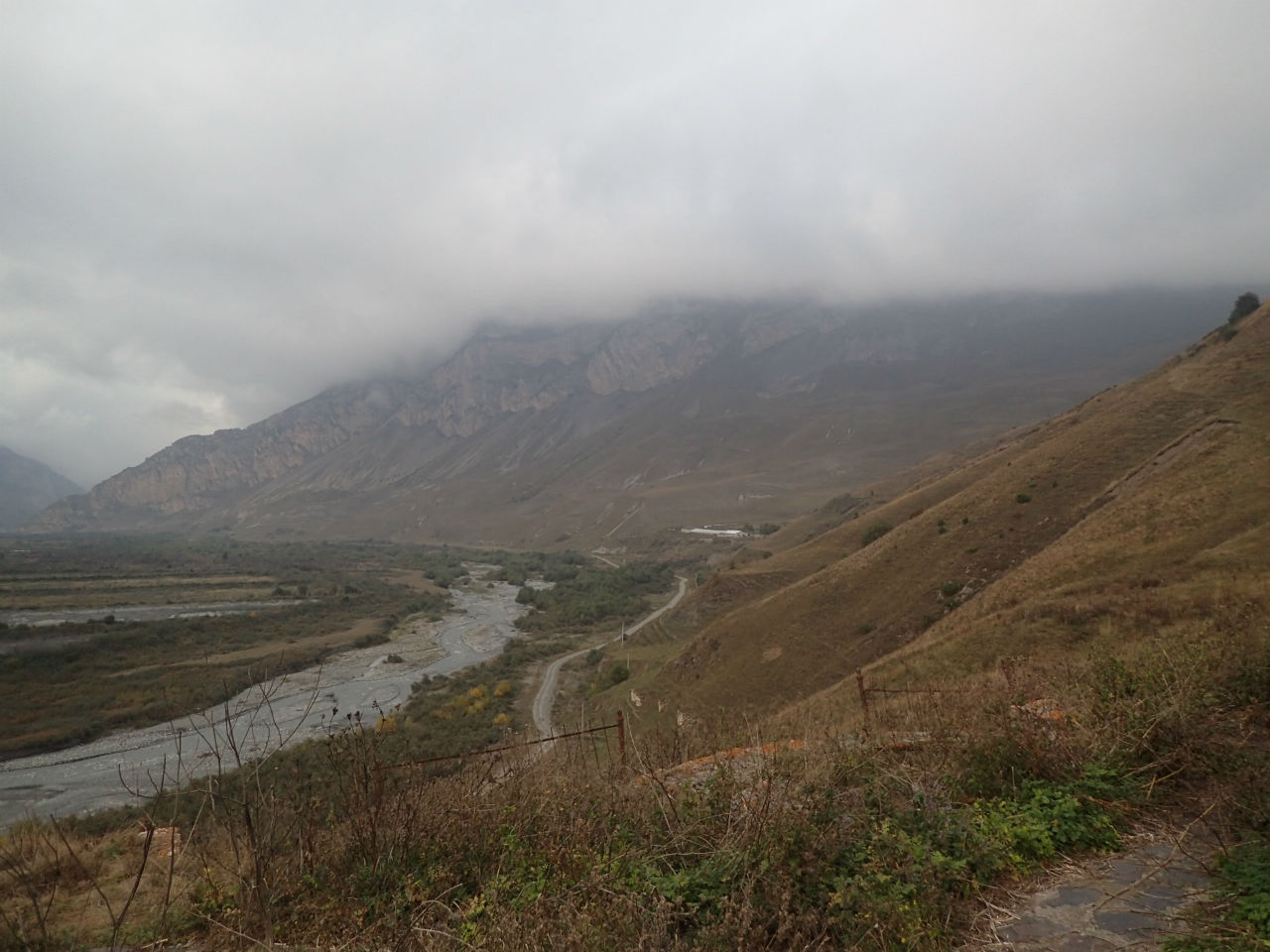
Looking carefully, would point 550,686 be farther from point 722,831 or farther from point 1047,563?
point 722,831

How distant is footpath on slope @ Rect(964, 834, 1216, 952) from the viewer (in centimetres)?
363

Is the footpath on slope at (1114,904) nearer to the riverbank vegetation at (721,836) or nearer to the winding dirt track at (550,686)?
the riverbank vegetation at (721,836)

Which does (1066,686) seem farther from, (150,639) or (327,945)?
(150,639)

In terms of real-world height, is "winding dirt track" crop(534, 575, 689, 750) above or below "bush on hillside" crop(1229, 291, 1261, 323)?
below

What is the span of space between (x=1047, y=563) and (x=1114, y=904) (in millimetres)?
21631

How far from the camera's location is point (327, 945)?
431cm

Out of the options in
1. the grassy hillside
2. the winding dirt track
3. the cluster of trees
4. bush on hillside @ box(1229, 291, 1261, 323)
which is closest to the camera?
the grassy hillside

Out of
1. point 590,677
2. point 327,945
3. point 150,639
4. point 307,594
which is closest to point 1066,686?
point 327,945

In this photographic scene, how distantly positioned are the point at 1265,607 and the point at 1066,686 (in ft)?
22.9

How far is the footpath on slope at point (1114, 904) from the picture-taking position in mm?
3635

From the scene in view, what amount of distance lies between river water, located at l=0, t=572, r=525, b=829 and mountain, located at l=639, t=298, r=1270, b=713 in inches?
531

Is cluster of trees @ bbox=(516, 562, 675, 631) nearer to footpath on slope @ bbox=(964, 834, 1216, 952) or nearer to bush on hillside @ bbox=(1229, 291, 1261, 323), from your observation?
bush on hillside @ bbox=(1229, 291, 1261, 323)

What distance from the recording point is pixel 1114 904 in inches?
154

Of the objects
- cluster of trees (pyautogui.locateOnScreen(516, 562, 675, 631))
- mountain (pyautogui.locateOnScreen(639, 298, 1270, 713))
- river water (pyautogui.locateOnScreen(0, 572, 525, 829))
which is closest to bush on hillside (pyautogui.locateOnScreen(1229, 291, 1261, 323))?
mountain (pyautogui.locateOnScreen(639, 298, 1270, 713))
